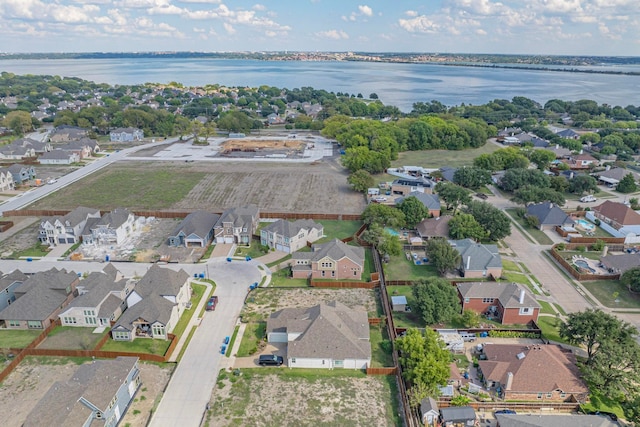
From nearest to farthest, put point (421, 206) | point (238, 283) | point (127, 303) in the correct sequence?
point (127, 303) < point (238, 283) < point (421, 206)

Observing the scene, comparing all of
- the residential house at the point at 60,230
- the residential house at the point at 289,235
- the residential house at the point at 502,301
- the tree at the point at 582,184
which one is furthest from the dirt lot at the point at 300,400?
the tree at the point at 582,184

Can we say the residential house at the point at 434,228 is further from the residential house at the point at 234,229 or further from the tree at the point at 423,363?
the tree at the point at 423,363

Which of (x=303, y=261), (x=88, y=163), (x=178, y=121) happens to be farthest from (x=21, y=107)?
(x=303, y=261)

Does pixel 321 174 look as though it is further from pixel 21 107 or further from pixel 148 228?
→ pixel 21 107

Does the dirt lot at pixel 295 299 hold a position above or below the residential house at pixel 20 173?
below

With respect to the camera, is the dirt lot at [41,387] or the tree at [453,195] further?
the tree at [453,195]

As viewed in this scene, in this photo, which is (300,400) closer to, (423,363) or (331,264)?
(423,363)
